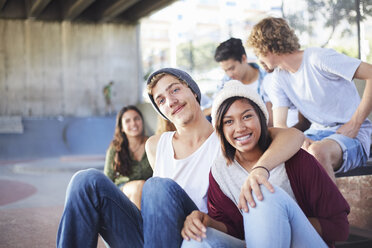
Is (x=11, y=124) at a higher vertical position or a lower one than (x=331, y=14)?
lower

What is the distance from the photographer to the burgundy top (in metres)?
1.82

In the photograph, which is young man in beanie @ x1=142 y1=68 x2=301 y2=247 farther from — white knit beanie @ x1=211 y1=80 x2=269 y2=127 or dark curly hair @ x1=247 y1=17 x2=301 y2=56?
dark curly hair @ x1=247 y1=17 x2=301 y2=56

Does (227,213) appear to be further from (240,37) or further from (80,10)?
(80,10)

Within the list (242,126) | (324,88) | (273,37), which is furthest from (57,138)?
(242,126)

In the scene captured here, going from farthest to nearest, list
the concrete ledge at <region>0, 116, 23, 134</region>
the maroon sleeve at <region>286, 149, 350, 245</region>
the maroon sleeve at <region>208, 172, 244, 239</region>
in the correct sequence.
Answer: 1. the concrete ledge at <region>0, 116, 23, 134</region>
2. the maroon sleeve at <region>208, 172, 244, 239</region>
3. the maroon sleeve at <region>286, 149, 350, 245</region>

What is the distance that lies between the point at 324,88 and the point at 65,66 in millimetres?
12813

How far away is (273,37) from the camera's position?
3.14 meters

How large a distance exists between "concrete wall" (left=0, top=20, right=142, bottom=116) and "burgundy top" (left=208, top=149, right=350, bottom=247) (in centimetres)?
1350

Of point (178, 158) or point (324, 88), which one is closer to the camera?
point (178, 158)

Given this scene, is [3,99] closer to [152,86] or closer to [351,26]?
[351,26]

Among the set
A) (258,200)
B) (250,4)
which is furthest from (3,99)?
(250,4)

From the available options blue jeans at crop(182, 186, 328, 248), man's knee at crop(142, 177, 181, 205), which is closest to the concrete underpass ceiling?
man's knee at crop(142, 177, 181, 205)

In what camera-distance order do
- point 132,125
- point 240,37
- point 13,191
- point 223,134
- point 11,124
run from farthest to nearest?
point 11,124
point 240,37
point 13,191
point 132,125
point 223,134

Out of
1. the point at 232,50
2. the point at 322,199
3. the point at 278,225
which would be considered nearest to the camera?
the point at 278,225
